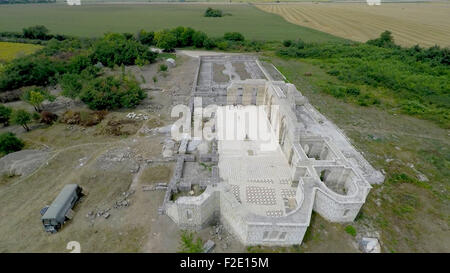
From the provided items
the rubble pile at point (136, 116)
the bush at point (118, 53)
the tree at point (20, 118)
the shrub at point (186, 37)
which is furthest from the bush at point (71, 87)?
the shrub at point (186, 37)

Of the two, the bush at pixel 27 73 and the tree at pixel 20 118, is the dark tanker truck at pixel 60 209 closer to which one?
the tree at pixel 20 118

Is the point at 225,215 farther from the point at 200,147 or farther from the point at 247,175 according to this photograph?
the point at 200,147

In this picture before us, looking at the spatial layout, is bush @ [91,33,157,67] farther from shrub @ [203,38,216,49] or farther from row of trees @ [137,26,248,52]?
shrub @ [203,38,216,49]

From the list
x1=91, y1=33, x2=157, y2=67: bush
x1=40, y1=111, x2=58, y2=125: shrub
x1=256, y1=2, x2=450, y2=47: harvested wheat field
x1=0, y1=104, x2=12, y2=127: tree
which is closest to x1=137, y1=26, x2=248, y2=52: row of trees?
x1=91, y1=33, x2=157, y2=67: bush

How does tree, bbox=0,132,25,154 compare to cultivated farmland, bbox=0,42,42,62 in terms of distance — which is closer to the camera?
tree, bbox=0,132,25,154

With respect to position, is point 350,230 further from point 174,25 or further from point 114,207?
point 174,25

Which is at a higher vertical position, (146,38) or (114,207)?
(146,38)

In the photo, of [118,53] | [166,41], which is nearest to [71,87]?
[118,53]

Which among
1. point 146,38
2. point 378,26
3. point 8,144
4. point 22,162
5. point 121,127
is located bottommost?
point 22,162
